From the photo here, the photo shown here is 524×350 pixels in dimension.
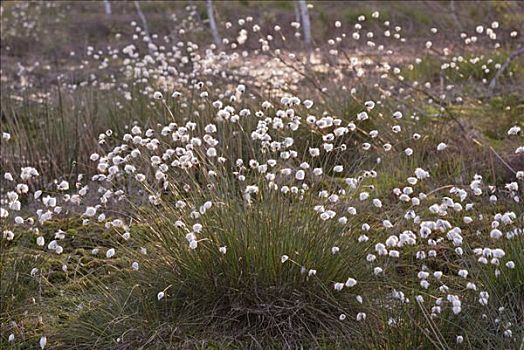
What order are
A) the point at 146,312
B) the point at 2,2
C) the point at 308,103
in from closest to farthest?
the point at 146,312 → the point at 308,103 → the point at 2,2

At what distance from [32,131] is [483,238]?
5.27 m

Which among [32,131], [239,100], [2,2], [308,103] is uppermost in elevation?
[308,103]

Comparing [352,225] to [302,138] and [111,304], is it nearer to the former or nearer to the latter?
[111,304]

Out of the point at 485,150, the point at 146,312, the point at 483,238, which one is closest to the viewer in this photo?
the point at 146,312

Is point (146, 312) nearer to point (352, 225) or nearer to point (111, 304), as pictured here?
point (111, 304)

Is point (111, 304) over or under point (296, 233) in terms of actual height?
under

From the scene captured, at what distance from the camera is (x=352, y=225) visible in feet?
12.0

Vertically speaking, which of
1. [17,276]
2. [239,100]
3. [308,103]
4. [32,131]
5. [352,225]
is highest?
[308,103]

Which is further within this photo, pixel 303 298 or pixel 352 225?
pixel 352 225

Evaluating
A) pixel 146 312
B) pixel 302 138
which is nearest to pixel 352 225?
pixel 146 312

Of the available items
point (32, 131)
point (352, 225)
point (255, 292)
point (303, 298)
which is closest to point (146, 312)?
point (255, 292)

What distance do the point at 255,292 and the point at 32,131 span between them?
15.8ft

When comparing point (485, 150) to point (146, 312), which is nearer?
point (146, 312)

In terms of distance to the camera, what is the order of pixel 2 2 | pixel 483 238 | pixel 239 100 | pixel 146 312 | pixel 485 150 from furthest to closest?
pixel 2 2
pixel 239 100
pixel 485 150
pixel 483 238
pixel 146 312
